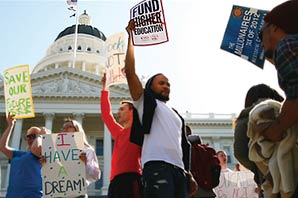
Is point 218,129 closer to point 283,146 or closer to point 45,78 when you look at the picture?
point 45,78

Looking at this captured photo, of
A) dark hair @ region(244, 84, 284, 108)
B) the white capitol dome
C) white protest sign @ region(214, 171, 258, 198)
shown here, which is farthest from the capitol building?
dark hair @ region(244, 84, 284, 108)

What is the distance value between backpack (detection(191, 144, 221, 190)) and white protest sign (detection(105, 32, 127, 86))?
5.70 ft

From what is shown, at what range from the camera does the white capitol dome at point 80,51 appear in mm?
57031

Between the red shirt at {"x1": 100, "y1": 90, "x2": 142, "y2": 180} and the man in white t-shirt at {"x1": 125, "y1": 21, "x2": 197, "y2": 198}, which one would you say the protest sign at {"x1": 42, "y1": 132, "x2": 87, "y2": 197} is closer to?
the red shirt at {"x1": 100, "y1": 90, "x2": 142, "y2": 180}

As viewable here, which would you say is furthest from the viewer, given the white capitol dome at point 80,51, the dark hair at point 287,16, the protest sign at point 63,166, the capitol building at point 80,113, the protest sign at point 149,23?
the white capitol dome at point 80,51

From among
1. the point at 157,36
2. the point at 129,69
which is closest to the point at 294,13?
the point at 129,69

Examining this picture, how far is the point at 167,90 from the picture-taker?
3.60m

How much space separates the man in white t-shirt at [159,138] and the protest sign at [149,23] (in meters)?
1.08

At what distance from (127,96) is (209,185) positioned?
3264 centimetres

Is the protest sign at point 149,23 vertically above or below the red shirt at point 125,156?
above

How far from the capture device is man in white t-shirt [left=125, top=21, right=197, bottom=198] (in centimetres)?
303

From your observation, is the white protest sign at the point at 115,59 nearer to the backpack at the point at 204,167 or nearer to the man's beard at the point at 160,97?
the backpack at the point at 204,167

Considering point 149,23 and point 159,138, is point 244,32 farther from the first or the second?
point 159,138

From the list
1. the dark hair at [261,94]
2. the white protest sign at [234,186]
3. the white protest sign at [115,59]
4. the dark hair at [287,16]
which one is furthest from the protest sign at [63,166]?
the white protest sign at [234,186]
